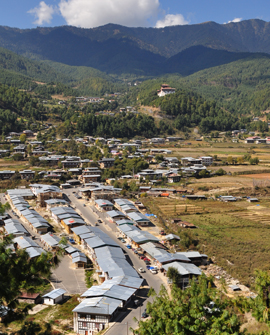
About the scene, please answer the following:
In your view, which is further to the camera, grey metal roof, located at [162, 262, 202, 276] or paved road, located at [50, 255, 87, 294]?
grey metal roof, located at [162, 262, 202, 276]

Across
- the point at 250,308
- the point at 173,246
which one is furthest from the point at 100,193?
the point at 250,308

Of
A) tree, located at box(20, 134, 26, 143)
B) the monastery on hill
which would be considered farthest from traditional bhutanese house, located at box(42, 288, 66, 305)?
the monastery on hill

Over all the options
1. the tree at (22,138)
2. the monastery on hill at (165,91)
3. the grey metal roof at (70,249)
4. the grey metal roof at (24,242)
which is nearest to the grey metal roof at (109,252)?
the grey metal roof at (70,249)

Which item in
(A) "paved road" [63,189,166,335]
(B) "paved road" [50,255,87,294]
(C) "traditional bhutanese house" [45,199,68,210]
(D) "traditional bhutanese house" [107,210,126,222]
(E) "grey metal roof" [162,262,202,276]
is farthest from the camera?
(C) "traditional bhutanese house" [45,199,68,210]

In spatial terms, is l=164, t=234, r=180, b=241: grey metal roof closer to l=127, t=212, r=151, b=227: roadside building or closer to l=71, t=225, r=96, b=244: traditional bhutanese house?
l=127, t=212, r=151, b=227: roadside building

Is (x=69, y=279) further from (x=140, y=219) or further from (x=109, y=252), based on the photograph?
(x=140, y=219)

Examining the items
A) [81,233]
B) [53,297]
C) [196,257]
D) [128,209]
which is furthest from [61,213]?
[53,297]
